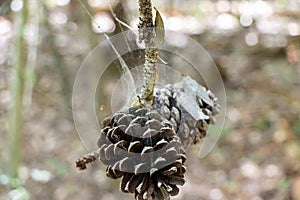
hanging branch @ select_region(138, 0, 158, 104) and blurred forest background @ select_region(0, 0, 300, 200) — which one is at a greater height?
blurred forest background @ select_region(0, 0, 300, 200)

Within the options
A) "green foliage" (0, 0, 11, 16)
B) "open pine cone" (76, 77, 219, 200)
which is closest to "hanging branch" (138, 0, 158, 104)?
"open pine cone" (76, 77, 219, 200)

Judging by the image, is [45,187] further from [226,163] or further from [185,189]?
[226,163]

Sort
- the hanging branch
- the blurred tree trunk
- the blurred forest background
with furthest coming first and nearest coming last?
1. the blurred forest background
2. the blurred tree trunk
3. the hanging branch

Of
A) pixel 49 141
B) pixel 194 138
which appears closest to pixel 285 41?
pixel 49 141

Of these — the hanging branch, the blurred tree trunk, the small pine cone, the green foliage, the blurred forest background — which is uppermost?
the blurred forest background

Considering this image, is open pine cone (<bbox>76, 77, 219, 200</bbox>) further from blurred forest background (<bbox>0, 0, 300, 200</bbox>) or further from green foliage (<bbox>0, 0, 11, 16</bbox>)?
blurred forest background (<bbox>0, 0, 300, 200</bbox>)

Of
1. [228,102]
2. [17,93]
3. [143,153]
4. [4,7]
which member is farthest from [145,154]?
[228,102]
